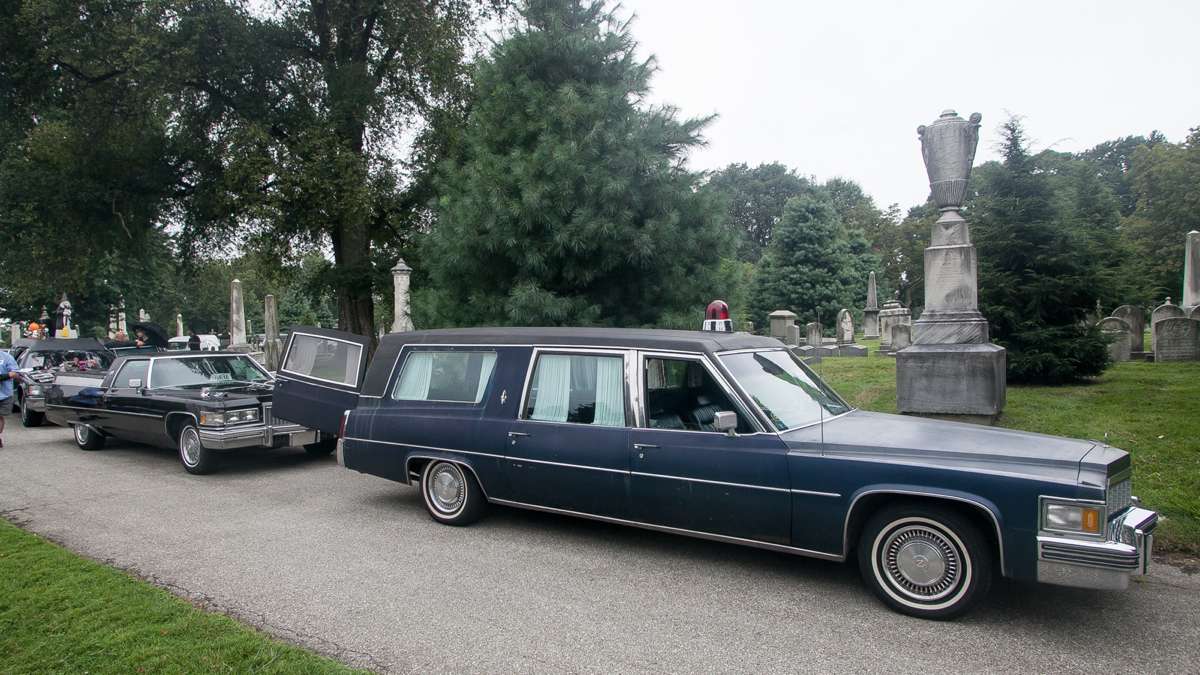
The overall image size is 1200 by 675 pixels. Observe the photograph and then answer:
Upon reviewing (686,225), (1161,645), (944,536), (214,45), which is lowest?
(1161,645)

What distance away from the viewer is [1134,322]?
17297 mm

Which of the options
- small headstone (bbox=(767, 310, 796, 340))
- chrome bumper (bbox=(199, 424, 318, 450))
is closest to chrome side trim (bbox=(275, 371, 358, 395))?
chrome bumper (bbox=(199, 424, 318, 450))

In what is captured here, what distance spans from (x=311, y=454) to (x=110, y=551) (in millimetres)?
4583

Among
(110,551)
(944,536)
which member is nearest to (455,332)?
(110,551)

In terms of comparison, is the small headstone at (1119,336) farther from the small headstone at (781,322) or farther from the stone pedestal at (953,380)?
the small headstone at (781,322)

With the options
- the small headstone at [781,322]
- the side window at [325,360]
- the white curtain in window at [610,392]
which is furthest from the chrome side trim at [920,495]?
the small headstone at [781,322]

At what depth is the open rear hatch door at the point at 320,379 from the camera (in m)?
8.51

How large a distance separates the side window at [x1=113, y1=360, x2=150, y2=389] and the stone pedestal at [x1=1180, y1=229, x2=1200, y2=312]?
Answer: 23113mm

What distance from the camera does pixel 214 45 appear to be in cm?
1505

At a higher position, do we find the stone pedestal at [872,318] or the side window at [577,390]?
the stone pedestal at [872,318]

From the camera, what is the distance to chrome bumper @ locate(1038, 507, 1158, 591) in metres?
3.88

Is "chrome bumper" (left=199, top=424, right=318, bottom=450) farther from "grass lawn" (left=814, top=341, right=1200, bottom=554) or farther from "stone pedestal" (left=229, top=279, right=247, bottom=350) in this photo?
"stone pedestal" (left=229, top=279, right=247, bottom=350)

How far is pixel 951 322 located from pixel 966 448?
5.48 m

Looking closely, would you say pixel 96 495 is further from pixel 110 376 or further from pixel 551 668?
pixel 551 668
